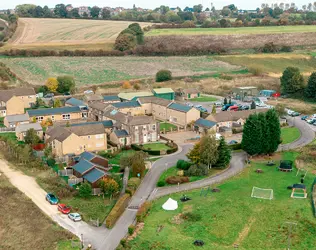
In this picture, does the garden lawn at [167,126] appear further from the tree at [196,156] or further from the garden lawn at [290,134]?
the tree at [196,156]

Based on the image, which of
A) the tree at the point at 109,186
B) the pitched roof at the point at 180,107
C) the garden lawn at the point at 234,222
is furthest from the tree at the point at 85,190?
the pitched roof at the point at 180,107

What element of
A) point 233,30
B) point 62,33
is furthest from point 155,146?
point 233,30

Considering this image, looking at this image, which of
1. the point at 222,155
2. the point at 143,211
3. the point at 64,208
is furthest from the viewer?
the point at 222,155

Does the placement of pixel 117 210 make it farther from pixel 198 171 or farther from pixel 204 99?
pixel 204 99

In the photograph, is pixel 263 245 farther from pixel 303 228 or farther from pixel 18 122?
pixel 18 122

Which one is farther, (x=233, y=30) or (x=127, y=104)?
(x=233, y=30)
